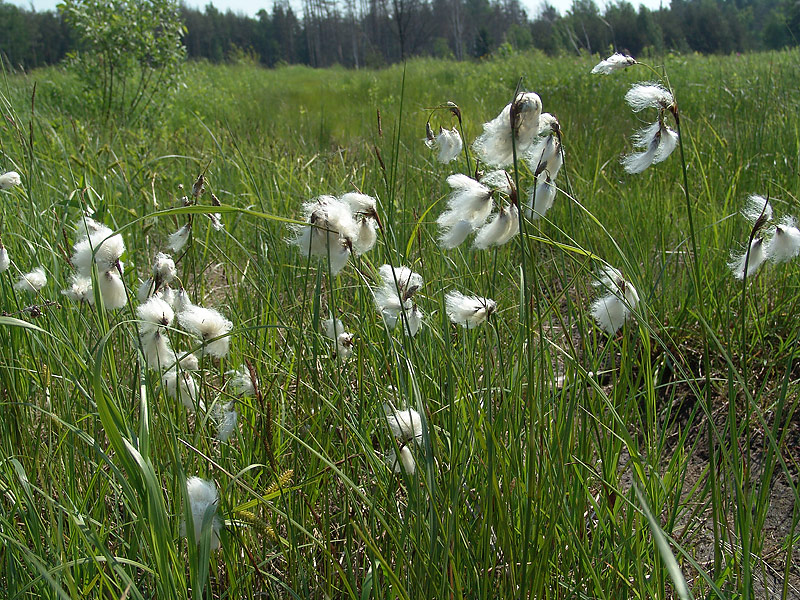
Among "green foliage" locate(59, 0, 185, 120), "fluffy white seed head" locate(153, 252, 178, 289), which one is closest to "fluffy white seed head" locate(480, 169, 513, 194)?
"fluffy white seed head" locate(153, 252, 178, 289)

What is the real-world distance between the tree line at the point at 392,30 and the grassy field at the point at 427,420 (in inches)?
818

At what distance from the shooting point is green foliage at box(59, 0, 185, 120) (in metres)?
6.55

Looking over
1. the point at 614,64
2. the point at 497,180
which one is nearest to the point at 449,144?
the point at 497,180

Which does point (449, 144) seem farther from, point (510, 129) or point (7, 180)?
point (7, 180)

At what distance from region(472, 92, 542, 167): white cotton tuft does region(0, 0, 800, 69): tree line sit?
2182cm

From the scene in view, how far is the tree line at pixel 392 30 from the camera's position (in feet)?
112

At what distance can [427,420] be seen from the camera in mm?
993

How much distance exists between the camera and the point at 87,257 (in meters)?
1.23

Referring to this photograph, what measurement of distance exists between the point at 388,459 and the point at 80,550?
0.58m

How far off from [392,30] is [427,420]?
32306mm

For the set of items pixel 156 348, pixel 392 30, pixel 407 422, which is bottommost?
pixel 407 422

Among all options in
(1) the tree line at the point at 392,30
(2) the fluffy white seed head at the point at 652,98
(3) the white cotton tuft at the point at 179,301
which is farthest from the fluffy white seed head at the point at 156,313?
(1) the tree line at the point at 392,30

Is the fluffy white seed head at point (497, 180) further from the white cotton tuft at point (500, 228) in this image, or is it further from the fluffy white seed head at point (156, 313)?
the fluffy white seed head at point (156, 313)

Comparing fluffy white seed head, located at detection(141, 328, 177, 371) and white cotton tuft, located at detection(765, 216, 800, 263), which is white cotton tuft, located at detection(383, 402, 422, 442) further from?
white cotton tuft, located at detection(765, 216, 800, 263)
